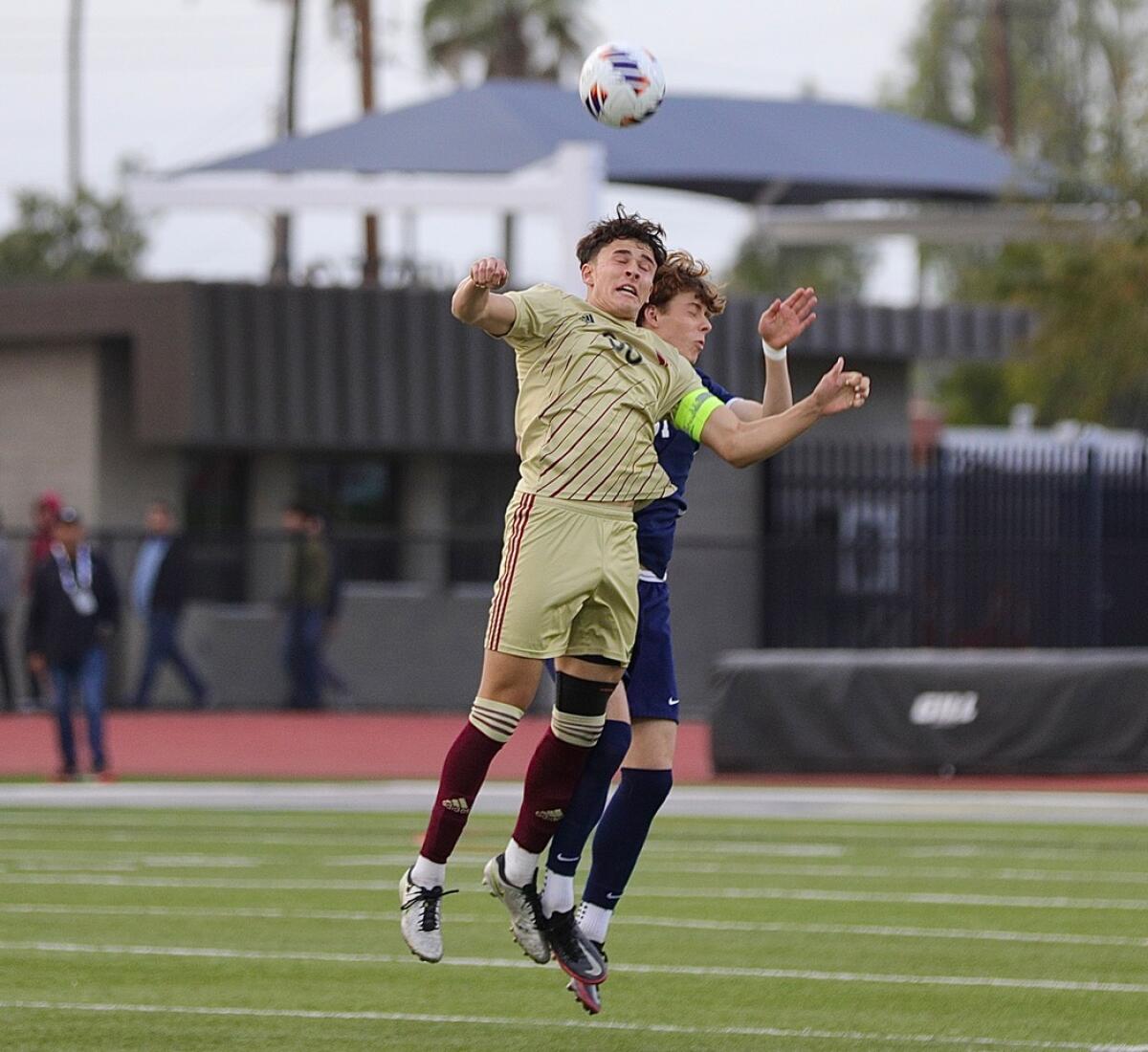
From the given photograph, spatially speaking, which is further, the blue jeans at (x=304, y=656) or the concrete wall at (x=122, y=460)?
the concrete wall at (x=122, y=460)

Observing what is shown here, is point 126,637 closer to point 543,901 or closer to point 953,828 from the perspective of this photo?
point 953,828

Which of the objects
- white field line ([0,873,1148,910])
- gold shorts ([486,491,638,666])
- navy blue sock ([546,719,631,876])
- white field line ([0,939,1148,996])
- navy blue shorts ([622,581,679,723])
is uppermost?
gold shorts ([486,491,638,666])

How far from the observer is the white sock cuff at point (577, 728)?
24.6ft

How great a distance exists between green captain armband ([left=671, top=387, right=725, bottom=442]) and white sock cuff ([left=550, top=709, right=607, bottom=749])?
3.10 ft

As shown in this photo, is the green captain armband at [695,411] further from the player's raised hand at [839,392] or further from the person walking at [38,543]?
the person walking at [38,543]

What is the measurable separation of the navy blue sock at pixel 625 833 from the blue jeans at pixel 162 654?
1713 cm

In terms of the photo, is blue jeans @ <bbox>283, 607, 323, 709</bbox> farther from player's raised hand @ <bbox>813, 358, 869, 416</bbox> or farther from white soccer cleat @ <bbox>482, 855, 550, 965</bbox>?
player's raised hand @ <bbox>813, 358, 869, 416</bbox>

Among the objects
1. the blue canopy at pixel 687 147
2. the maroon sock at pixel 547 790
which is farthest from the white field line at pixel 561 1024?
the blue canopy at pixel 687 147

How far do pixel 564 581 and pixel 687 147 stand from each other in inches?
867

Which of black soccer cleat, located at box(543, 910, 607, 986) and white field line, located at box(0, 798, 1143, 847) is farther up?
black soccer cleat, located at box(543, 910, 607, 986)

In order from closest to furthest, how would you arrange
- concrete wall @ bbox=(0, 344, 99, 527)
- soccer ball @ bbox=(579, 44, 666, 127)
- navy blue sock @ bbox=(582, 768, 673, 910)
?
navy blue sock @ bbox=(582, 768, 673, 910) < soccer ball @ bbox=(579, 44, 666, 127) < concrete wall @ bbox=(0, 344, 99, 527)

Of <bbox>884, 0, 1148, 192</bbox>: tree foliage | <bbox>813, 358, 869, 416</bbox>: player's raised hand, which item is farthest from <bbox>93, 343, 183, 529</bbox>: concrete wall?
<bbox>884, 0, 1148, 192</bbox>: tree foliage

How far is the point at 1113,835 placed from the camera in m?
14.6

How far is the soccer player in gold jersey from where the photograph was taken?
7.28m
